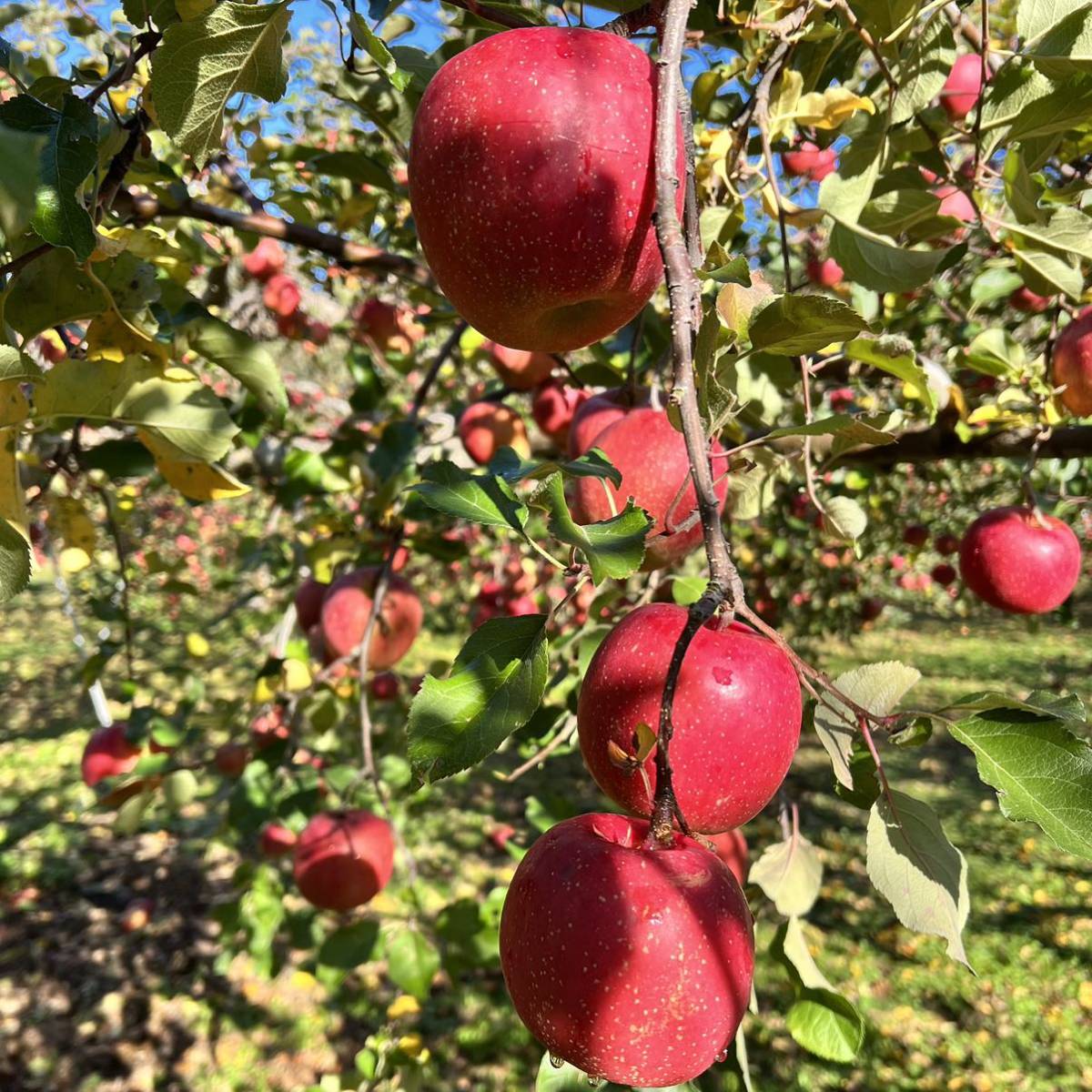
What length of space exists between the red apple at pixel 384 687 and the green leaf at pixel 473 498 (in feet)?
Result: 6.63

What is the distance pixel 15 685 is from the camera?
6.57 meters

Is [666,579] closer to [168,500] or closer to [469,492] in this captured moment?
[469,492]

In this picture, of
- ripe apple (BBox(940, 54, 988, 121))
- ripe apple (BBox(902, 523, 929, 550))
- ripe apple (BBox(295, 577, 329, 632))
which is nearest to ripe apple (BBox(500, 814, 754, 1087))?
ripe apple (BBox(940, 54, 988, 121))

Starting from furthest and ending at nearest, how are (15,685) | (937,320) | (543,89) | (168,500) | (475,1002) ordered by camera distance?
(15,685)
(168,500)
(475,1002)
(937,320)
(543,89)

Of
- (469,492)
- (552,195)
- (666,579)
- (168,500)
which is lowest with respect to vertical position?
(168,500)

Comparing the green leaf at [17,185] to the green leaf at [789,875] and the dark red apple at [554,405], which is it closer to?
the green leaf at [789,875]

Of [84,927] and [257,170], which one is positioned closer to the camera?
[257,170]

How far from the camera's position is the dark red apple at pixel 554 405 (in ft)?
6.41

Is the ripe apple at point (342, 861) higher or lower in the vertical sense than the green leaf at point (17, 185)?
lower

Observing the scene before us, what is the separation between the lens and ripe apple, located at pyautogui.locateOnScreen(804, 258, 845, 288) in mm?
2270

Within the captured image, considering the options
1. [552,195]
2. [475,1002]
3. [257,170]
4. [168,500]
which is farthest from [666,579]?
[168,500]

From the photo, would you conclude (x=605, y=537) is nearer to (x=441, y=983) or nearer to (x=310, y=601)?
(x=310, y=601)

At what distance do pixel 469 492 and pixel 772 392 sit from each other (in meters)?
0.72

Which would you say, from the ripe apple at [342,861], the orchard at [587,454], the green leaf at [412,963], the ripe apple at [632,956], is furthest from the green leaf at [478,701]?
the ripe apple at [342,861]
